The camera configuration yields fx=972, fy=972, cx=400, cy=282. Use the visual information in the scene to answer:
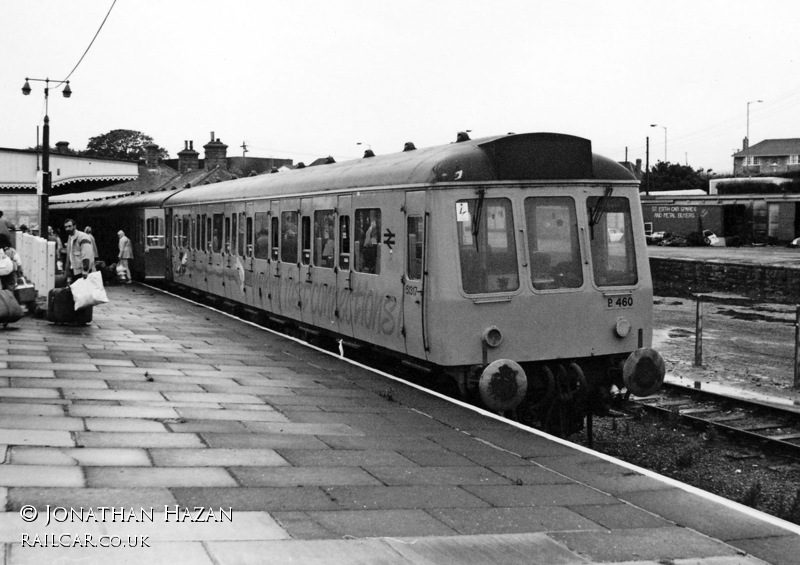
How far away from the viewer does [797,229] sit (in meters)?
55.6

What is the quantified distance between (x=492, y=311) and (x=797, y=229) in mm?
50905

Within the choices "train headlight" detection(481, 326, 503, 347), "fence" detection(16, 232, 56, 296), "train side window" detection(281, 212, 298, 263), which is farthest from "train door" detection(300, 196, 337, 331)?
"fence" detection(16, 232, 56, 296)

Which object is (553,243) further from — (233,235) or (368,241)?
(233,235)

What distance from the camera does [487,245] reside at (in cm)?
973

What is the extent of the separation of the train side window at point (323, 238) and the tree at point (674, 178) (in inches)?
3427

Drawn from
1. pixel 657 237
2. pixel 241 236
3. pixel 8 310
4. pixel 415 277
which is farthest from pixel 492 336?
pixel 657 237

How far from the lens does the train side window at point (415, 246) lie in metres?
9.95

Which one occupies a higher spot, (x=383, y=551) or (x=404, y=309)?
(x=404, y=309)

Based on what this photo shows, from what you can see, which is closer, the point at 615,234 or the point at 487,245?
the point at 487,245

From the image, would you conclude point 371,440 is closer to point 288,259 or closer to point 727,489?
point 727,489

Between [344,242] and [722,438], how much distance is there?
5.09 meters

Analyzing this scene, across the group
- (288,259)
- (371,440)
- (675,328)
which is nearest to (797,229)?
(675,328)

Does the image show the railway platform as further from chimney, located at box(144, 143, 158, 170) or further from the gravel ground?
chimney, located at box(144, 143, 158, 170)

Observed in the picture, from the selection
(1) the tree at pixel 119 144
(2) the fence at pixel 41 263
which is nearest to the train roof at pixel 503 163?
(2) the fence at pixel 41 263
